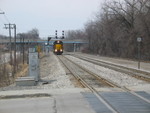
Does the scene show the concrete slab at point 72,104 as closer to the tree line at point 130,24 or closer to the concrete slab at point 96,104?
the concrete slab at point 96,104

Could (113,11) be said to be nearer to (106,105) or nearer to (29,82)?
(29,82)

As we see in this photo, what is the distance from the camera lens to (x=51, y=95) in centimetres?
1404

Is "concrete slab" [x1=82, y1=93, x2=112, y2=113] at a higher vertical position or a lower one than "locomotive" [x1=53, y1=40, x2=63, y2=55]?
lower

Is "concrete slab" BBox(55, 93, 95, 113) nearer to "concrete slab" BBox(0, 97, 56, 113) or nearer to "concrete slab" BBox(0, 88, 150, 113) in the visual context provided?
"concrete slab" BBox(0, 88, 150, 113)

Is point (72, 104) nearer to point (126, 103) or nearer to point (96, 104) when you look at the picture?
point (96, 104)

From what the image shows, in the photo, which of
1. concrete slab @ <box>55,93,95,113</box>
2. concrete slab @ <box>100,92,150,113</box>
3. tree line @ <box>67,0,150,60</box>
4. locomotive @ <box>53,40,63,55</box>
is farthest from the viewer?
locomotive @ <box>53,40,63,55</box>

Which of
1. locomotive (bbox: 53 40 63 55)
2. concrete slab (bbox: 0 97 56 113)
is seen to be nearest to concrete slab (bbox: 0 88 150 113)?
concrete slab (bbox: 0 97 56 113)

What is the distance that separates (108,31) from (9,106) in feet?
246

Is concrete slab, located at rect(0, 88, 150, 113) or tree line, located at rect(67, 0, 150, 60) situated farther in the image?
tree line, located at rect(67, 0, 150, 60)

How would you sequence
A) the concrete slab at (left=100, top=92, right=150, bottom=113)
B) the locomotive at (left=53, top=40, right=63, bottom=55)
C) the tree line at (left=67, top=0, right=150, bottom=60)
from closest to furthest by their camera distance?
1. the concrete slab at (left=100, top=92, right=150, bottom=113)
2. the tree line at (left=67, top=0, right=150, bottom=60)
3. the locomotive at (left=53, top=40, right=63, bottom=55)

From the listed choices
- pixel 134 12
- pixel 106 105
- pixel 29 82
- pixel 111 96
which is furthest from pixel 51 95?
pixel 134 12

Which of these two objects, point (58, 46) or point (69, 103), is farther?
point (58, 46)

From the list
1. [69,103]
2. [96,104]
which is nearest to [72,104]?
[69,103]

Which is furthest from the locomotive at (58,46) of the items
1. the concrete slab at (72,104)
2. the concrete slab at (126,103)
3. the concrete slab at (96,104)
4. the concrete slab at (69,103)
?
the concrete slab at (96,104)
